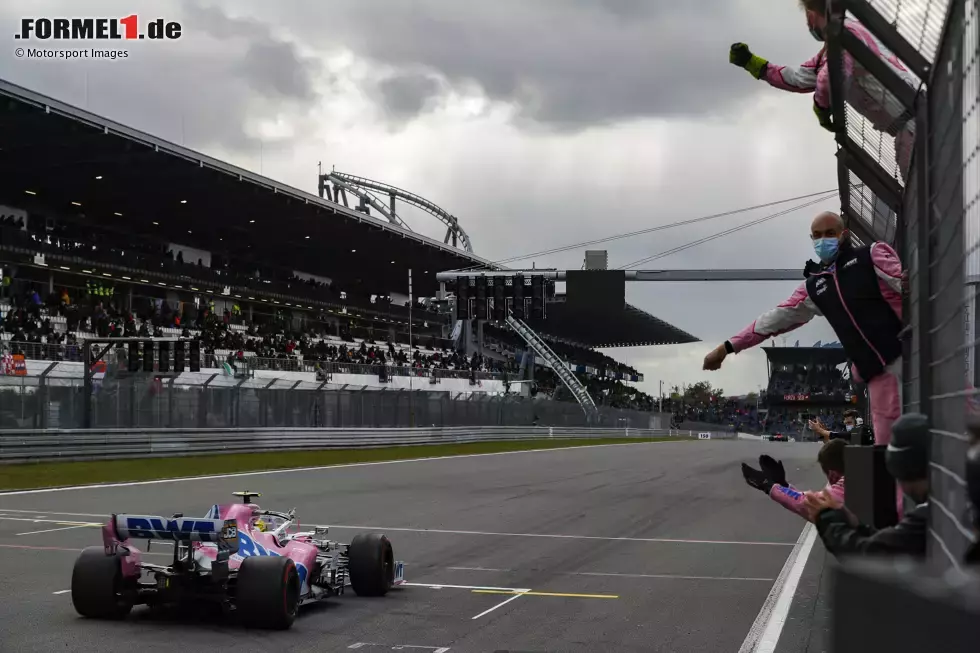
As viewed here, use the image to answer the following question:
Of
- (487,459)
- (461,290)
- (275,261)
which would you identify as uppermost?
(275,261)

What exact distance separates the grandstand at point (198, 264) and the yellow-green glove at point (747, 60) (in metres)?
31.5

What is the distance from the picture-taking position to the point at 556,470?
88.9 feet

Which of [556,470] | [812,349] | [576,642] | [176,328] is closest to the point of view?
[576,642]

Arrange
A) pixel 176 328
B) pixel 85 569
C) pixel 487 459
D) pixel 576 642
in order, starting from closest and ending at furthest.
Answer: pixel 576 642
pixel 85 569
pixel 487 459
pixel 176 328

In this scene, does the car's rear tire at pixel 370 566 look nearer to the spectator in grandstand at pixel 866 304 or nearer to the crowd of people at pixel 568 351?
the spectator in grandstand at pixel 866 304

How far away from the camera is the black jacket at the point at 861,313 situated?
5.26m

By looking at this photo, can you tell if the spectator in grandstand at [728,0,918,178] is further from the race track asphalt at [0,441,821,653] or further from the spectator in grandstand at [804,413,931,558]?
the race track asphalt at [0,441,821,653]

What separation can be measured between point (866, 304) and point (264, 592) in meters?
4.11

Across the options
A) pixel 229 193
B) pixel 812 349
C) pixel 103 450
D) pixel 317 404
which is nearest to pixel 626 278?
pixel 317 404

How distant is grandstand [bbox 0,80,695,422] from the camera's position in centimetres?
4112

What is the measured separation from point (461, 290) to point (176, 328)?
16994 millimetres

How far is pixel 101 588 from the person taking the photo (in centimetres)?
755

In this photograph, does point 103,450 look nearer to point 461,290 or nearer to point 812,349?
point 461,290

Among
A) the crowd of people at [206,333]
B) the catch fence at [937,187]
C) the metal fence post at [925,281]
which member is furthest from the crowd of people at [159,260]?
the metal fence post at [925,281]
